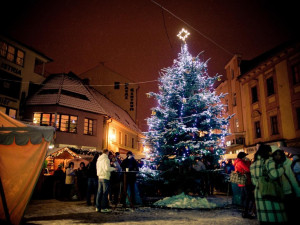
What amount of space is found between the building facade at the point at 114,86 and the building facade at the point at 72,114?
739 cm

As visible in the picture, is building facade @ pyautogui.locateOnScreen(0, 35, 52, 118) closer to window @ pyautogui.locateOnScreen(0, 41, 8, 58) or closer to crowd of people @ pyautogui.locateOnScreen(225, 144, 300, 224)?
window @ pyautogui.locateOnScreen(0, 41, 8, 58)

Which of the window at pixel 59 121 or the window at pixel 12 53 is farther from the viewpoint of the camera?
the window at pixel 59 121

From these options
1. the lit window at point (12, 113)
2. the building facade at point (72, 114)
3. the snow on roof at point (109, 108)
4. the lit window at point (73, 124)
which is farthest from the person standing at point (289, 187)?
the snow on roof at point (109, 108)

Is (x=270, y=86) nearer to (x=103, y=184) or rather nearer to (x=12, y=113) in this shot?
(x=103, y=184)

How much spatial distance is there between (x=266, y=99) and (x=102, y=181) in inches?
757

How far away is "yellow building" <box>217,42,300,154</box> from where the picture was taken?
19062 millimetres

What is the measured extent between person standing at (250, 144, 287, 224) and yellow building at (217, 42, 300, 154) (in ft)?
47.2

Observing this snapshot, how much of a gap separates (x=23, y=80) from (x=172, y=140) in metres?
17.6

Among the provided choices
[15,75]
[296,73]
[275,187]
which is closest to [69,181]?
[275,187]

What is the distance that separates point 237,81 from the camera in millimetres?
27266

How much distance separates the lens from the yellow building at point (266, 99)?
62.5 feet

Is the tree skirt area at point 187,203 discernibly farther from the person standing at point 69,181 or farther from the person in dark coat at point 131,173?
the person standing at point 69,181

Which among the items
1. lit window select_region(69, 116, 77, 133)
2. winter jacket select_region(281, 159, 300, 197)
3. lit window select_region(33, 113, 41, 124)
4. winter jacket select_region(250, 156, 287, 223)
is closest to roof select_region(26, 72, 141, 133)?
lit window select_region(33, 113, 41, 124)

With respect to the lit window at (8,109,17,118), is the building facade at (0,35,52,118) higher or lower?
higher
